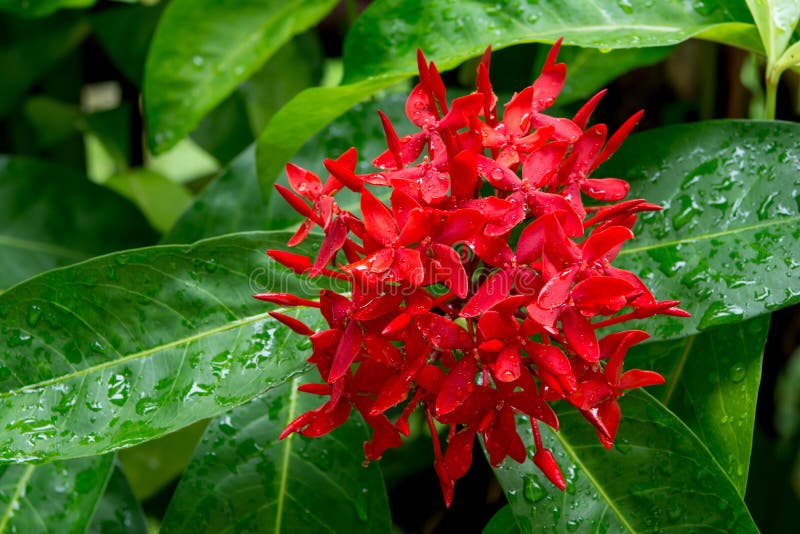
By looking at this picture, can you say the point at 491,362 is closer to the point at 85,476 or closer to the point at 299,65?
A: the point at 85,476

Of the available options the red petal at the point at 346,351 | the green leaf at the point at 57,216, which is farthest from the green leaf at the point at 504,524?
the green leaf at the point at 57,216

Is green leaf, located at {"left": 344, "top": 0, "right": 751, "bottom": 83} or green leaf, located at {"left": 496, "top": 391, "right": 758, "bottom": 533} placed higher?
green leaf, located at {"left": 344, "top": 0, "right": 751, "bottom": 83}

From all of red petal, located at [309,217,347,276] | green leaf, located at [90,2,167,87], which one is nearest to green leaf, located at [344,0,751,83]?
red petal, located at [309,217,347,276]

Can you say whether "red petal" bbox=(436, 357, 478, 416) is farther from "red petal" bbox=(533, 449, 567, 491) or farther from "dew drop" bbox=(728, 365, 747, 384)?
"dew drop" bbox=(728, 365, 747, 384)

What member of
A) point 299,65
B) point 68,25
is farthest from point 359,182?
point 68,25

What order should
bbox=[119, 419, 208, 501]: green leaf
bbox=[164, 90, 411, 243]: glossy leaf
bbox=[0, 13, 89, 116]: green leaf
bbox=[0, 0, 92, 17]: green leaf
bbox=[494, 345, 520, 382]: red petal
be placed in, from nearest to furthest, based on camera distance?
bbox=[494, 345, 520, 382]: red petal
bbox=[164, 90, 411, 243]: glossy leaf
bbox=[0, 0, 92, 17]: green leaf
bbox=[119, 419, 208, 501]: green leaf
bbox=[0, 13, 89, 116]: green leaf

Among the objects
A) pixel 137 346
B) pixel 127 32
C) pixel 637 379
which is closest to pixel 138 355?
pixel 137 346
